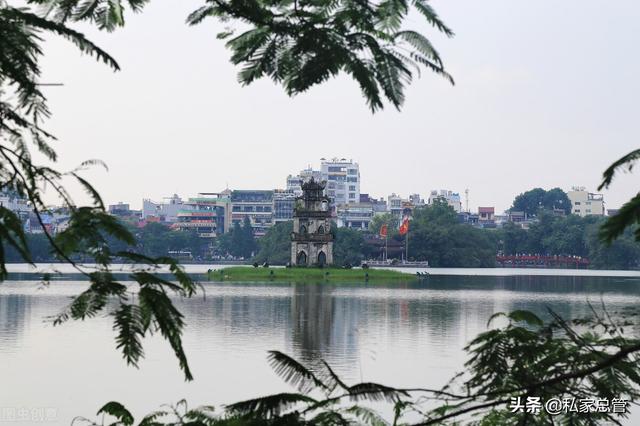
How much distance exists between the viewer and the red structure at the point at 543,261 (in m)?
129

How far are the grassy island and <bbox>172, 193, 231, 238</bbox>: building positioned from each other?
8132 centimetres

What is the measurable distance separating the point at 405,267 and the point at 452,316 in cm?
7526

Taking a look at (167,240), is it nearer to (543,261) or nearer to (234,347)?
(543,261)

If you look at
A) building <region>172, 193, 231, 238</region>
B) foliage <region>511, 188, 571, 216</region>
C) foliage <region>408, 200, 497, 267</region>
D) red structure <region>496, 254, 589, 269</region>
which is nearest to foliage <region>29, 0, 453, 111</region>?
foliage <region>408, 200, 497, 267</region>

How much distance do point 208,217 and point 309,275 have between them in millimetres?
95417

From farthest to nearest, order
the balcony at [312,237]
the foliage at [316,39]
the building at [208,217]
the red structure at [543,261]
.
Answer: the building at [208,217]
the red structure at [543,261]
the balcony at [312,237]
the foliage at [316,39]

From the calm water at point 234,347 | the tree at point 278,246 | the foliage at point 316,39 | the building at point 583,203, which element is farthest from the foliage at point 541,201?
the foliage at point 316,39

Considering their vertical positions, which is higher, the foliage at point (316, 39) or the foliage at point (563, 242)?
the foliage at point (563, 242)

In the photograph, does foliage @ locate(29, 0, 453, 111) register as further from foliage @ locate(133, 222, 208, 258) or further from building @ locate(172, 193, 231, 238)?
building @ locate(172, 193, 231, 238)

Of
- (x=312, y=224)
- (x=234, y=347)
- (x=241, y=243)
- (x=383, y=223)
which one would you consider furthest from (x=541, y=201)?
(x=234, y=347)

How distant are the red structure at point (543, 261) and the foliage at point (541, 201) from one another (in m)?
48.2

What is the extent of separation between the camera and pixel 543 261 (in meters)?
133

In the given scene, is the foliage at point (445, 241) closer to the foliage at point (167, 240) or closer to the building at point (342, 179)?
the foliage at point (167, 240)

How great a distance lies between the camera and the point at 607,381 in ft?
12.9
